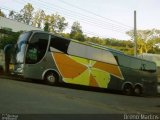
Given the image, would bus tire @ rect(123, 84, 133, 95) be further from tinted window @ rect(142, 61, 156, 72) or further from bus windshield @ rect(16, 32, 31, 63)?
bus windshield @ rect(16, 32, 31, 63)

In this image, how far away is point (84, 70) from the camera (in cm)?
2448

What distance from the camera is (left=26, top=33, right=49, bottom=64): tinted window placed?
2202 centimetres

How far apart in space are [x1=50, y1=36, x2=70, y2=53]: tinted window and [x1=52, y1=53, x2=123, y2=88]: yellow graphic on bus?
343 millimetres

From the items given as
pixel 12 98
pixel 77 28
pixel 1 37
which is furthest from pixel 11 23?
pixel 12 98

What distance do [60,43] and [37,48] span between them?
1531mm

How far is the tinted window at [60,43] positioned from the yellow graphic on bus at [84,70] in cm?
34

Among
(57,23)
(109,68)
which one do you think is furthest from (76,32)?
(109,68)

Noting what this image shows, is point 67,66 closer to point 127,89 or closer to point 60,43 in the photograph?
point 60,43

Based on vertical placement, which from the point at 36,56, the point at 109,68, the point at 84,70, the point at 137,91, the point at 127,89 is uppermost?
the point at 36,56

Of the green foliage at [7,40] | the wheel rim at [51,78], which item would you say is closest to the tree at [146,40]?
the green foliage at [7,40]

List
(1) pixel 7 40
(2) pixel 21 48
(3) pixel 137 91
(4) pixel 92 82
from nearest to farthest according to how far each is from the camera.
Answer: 1. (2) pixel 21 48
2. (4) pixel 92 82
3. (3) pixel 137 91
4. (1) pixel 7 40

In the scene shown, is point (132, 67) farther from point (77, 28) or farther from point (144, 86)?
point (77, 28)

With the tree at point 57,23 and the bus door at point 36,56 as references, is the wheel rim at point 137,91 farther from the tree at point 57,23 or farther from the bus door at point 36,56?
the tree at point 57,23

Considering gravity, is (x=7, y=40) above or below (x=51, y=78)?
above
